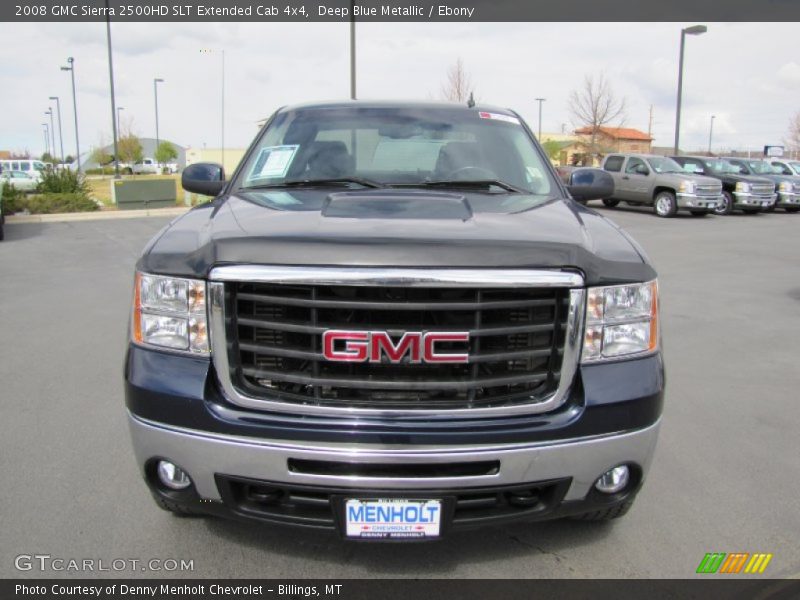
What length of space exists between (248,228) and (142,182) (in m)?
20.0

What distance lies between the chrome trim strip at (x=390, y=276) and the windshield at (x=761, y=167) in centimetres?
2485

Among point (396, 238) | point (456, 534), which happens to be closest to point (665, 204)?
point (456, 534)

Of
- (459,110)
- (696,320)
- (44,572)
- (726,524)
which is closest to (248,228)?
(44,572)

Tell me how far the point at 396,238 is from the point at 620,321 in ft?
2.84

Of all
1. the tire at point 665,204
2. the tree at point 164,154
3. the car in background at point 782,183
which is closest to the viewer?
the tire at point 665,204

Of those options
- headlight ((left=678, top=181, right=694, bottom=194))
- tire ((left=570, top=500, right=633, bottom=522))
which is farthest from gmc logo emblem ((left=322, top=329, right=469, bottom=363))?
headlight ((left=678, top=181, right=694, bottom=194))

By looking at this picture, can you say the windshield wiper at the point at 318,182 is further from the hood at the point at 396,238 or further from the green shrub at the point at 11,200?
the green shrub at the point at 11,200

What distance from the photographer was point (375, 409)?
7.55 feet

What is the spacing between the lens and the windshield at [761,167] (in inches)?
941

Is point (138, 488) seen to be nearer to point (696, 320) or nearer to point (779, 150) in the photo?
point (696, 320)

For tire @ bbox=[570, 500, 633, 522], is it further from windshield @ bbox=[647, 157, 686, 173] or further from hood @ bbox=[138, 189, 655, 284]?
windshield @ bbox=[647, 157, 686, 173]

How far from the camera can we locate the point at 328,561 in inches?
108

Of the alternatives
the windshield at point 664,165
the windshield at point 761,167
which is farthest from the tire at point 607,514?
the windshield at point 761,167

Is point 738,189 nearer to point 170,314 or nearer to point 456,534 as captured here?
point 456,534
